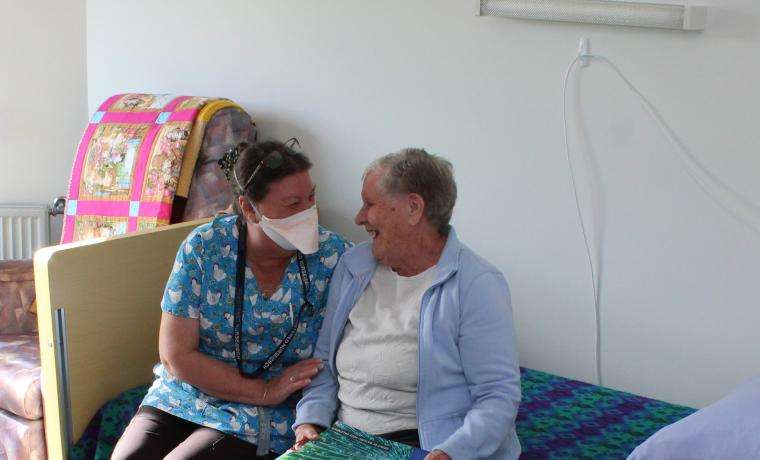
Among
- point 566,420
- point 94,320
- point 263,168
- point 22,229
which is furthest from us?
point 22,229

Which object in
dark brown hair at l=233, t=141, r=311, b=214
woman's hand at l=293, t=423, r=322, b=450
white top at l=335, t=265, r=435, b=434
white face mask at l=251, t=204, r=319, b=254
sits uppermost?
dark brown hair at l=233, t=141, r=311, b=214

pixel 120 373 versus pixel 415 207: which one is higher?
pixel 415 207

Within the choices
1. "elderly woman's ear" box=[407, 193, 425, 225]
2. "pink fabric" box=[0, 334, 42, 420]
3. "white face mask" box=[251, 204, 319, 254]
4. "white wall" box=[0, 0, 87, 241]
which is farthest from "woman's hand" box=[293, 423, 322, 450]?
"white wall" box=[0, 0, 87, 241]

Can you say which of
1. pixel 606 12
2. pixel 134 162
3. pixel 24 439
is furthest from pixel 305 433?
pixel 134 162

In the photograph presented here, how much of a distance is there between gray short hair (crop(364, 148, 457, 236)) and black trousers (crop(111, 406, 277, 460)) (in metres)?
0.69

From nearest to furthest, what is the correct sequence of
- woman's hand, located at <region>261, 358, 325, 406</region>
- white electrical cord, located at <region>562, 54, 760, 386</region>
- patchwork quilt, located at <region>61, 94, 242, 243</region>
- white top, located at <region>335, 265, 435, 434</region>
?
white top, located at <region>335, 265, 435, 434</region> < woman's hand, located at <region>261, 358, 325, 406</region> < white electrical cord, located at <region>562, 54, 760, 386</region> < patchwork quilt, located at <region>61, 94, 242, 243</region>

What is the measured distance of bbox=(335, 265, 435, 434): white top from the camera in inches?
75.9

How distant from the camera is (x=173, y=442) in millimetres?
2104

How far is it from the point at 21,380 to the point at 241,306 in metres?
0.86

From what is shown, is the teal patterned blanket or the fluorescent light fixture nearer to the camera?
the teal patterned blanket

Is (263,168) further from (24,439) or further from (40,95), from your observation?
(40,95)

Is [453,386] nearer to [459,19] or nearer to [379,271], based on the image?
[379,271]

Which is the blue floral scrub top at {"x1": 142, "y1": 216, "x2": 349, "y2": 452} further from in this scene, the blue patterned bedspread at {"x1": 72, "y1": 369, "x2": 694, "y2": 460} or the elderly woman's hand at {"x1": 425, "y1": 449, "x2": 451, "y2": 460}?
the elderly woman's hand at {"x1": 425, "y1": 449, "x2": 451, "y2": 460}

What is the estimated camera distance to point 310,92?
10.3ft
